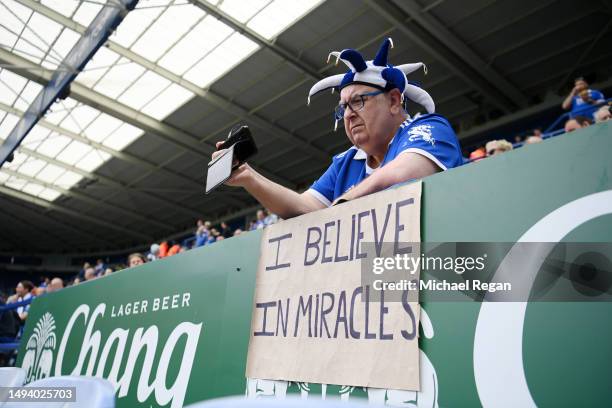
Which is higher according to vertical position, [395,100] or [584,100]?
[584,100]

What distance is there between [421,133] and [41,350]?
305 cm

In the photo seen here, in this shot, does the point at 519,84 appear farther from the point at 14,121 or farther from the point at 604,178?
the point at 14,121

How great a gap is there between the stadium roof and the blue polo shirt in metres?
8.12

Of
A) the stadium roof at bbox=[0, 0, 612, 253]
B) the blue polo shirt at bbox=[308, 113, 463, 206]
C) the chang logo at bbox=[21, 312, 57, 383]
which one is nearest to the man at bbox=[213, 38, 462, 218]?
the blue polo shirt at bbox=[308, 113, 463, 206]

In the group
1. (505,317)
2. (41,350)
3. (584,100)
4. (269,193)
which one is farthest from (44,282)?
(505,317)

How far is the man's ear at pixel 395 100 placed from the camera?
1.70m

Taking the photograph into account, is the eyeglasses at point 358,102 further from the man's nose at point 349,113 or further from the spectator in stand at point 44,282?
the spectator in stand at point 44,282

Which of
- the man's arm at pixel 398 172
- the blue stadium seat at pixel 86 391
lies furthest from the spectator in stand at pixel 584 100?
the blue stadium seat at pixel 86 391

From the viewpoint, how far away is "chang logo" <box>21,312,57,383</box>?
306 centimetres

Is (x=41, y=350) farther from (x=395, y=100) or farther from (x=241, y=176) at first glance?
(x=395, y=100)

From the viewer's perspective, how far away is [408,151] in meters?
1.37

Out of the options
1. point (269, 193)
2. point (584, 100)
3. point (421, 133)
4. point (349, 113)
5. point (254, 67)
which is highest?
point (254, 67)

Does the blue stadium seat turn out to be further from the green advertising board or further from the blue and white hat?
the blue and white hat

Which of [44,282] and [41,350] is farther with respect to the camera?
[44,282]
